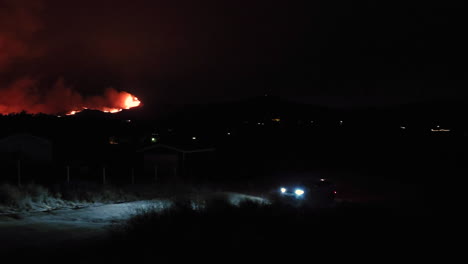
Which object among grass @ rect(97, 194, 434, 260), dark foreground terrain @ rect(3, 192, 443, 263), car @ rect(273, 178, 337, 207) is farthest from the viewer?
car @ rect(273, 178, 337, 207)

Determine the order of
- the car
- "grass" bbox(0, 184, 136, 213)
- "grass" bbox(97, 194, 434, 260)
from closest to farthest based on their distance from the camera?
"grass" bbox(97, 194, 434, 260)
"grass" bbox(0, 184, 136, 213)
the car

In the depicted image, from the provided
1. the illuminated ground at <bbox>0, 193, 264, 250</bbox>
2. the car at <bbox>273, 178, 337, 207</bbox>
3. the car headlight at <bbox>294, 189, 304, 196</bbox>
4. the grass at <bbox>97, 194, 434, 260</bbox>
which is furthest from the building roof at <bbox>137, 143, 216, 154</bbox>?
the grass at <bbox>97, 194, 434, 260</bbox>

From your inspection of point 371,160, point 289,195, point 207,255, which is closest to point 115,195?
point 289,195

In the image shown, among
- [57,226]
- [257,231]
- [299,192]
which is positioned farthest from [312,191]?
[257,231]

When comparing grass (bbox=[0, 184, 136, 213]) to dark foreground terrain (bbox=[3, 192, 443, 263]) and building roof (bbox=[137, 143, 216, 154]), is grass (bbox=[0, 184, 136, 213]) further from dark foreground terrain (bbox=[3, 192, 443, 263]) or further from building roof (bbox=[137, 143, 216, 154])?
building roof (bbox=[137, 143, 216, 154])

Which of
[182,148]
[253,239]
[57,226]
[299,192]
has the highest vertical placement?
[182,148]

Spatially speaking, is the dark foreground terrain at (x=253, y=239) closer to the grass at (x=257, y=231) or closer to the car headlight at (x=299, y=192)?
the grass at (x=257, y=231)

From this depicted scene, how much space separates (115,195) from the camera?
20.5 metres

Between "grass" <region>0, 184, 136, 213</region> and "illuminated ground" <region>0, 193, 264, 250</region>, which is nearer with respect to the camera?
"illuminated ground" <region>0, 193, 264, 250</region>

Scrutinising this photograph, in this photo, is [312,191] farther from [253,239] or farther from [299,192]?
[253,239]

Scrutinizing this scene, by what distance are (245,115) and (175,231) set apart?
358 ft

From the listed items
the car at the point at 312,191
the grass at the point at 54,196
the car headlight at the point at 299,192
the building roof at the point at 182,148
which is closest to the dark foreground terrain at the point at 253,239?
the grass at the point at 54,196

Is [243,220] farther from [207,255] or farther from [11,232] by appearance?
[11,232]

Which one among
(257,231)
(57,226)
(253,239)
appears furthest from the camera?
(57,226)
